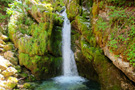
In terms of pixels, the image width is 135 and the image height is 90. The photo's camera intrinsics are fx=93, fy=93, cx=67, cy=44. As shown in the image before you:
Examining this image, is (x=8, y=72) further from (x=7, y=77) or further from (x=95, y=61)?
(x=95, y=61)

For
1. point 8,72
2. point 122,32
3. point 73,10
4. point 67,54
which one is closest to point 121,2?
point 122,32

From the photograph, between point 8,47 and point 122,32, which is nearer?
point 122,32

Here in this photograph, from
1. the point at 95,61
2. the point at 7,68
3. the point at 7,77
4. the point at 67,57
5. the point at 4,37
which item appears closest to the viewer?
the point at 95,61

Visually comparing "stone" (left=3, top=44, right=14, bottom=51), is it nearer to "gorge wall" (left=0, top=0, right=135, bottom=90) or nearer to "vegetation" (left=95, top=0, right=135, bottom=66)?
"gorge wall" (left=0, top=0, right=135, bottom=90)

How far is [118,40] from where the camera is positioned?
435cm

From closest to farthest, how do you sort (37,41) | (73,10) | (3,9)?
(37,41), (73,10), (3,9)

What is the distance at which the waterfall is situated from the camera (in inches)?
357

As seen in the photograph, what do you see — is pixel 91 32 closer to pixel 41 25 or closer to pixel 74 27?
pixel 74 27

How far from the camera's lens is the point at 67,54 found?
30.9 feet

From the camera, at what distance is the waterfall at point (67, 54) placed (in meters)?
9.07

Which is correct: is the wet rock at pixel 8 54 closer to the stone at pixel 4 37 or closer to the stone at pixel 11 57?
the stone at pixel 11 57

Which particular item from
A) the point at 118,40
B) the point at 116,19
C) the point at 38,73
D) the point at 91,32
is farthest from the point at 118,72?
the point at 38,73

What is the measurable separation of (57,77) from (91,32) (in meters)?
5.07

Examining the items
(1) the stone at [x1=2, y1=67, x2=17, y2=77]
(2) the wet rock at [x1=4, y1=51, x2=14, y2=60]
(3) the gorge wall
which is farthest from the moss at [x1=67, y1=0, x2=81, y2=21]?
(1) the stone at [x1=2, y1=67, x2=17, y2=77]
